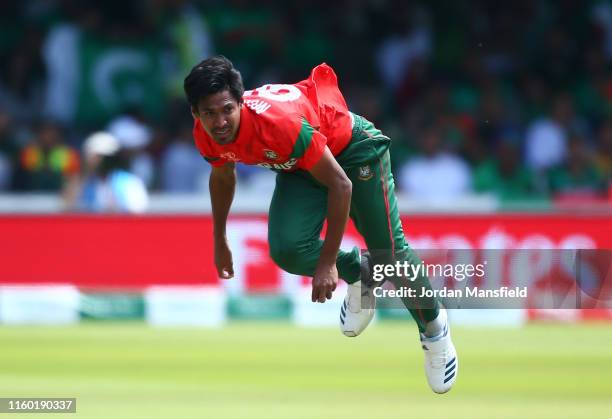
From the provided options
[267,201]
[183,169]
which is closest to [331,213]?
[267,201]

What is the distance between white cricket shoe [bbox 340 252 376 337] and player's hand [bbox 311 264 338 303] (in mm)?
551

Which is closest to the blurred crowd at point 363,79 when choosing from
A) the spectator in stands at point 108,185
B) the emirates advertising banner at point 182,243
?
the spectator in stands at point 108,185

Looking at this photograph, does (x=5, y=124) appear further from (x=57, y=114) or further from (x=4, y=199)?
(x=4, y=199)

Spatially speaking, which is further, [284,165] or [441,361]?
[441,361]

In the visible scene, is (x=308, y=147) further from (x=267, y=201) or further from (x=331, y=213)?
(x=267, y=201)

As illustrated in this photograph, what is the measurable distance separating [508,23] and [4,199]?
20.1 ft

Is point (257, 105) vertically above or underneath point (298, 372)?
above

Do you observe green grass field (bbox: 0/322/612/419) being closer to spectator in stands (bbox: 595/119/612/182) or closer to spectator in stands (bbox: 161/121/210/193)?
spectator in stands (bbox: 161/121/210/193)

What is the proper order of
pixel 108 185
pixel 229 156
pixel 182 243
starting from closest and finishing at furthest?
pixel 229 156 → pixel 182 243 → pixel 108 185

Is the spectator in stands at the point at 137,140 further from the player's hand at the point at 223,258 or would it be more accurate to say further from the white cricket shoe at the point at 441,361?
the white cricket shoe at the point at 441,361

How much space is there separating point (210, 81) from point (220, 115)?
15 centimetres

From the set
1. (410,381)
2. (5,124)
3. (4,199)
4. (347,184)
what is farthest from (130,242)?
(347,184)

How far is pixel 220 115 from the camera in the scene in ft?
17.9

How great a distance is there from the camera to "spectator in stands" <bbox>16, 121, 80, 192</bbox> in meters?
12.9
